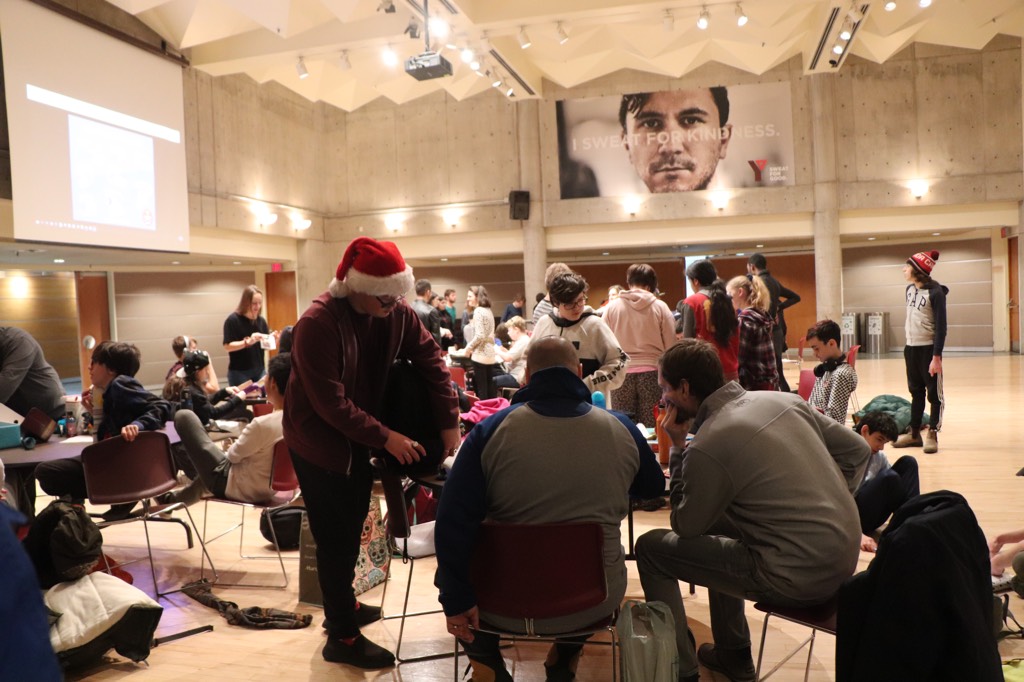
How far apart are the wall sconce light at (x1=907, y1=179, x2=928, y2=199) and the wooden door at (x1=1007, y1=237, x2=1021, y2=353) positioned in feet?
9.17

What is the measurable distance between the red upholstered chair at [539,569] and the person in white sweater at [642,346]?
9.37 ft

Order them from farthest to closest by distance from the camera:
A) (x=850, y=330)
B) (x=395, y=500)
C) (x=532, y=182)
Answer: (x=850, y=330) < (x=532, y=182) < (x=395, y=500)

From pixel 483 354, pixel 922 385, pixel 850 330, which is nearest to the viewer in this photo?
pixel 922 385

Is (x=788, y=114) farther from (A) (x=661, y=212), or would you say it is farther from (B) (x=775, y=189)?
(A) (x=661, y=212)

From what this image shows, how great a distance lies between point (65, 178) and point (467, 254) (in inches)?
316

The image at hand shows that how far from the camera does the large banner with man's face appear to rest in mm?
14031

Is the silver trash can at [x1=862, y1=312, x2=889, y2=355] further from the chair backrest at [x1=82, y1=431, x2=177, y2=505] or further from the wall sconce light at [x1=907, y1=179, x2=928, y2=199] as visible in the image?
the chair backrest at [x1=82, y1=431, x2=177, y2=505]

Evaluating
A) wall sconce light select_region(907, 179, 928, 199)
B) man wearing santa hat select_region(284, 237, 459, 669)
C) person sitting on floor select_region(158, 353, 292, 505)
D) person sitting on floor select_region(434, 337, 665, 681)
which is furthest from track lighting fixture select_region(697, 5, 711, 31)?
person sitting on floor select_region(434, 337, 665, 681)

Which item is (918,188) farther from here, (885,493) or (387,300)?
(387,300)

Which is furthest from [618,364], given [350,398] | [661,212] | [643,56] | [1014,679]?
[661,212]

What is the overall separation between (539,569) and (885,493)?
146 centimetres

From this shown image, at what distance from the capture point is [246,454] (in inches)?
150

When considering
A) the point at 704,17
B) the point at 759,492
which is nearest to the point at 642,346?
the point at 759,492

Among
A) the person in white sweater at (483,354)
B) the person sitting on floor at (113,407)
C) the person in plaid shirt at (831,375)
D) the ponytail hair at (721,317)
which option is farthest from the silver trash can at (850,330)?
the person sitting on floor at (113,407)
